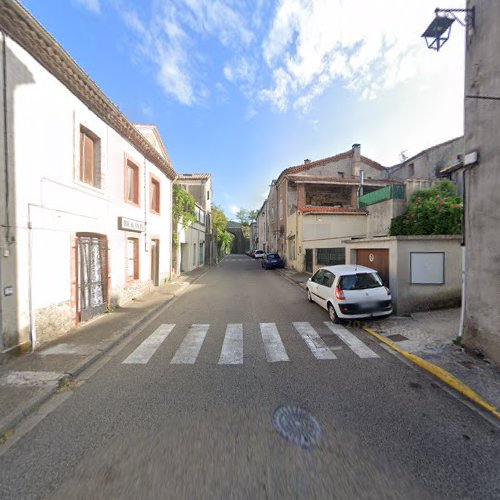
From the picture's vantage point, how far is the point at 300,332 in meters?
6.15

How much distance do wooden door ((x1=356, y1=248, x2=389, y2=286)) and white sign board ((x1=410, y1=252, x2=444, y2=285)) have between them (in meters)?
0.69

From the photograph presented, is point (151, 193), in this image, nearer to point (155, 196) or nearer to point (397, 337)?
point (155, 196)

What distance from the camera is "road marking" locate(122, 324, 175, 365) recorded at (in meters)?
4.71

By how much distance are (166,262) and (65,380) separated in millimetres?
9939

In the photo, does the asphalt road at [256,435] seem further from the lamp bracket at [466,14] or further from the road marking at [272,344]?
the lamp bracket at [466,14]

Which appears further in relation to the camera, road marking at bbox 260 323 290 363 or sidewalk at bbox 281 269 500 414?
road marking at bbox 260 323 290 363

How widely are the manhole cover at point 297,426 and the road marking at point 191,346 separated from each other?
202 cm

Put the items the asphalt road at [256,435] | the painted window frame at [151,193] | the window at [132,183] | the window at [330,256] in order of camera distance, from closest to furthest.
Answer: the asphalt road at [256,435] → the window at [132,183] → the painted window frame at [151,193] → the window at [330,256]

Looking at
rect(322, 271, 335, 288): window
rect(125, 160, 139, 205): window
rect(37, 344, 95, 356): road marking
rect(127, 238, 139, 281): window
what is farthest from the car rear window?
rect(125, 160, 139, 205): window

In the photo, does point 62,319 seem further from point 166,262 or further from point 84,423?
point 166,262

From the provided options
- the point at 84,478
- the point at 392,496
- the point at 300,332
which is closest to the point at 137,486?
the point at 84,478

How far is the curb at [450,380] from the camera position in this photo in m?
3.27

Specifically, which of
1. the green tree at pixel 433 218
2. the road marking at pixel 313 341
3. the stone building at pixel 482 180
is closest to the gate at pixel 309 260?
the green tree at pixel 433 218

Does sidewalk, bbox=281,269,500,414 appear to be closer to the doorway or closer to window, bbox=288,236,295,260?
the doorway
